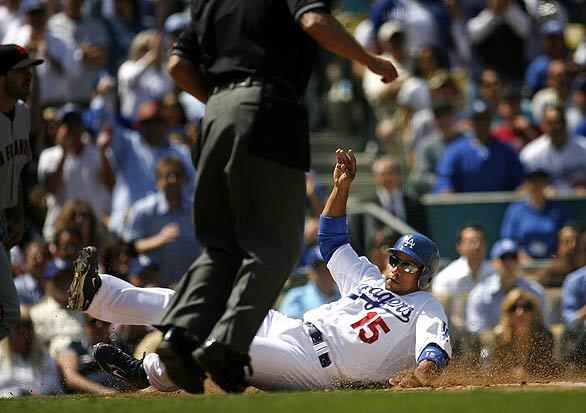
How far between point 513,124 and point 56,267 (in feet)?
18.0

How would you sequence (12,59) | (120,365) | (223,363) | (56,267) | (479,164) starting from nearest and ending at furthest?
(223,363) < (12,59) < (120,365) < (56,267) < (479,164)

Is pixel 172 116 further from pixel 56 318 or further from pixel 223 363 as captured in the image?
pixel 223 363

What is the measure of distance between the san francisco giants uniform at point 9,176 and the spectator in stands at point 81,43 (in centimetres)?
615

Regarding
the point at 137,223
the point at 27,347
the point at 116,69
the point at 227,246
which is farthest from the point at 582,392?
the point at 116,69

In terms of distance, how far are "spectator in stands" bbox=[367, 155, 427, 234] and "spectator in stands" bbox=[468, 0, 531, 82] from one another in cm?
300

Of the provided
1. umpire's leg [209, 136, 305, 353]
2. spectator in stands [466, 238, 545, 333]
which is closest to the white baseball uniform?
umpire's leg [209, 136, 305, 353]

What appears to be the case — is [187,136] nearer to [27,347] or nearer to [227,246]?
[27,347]

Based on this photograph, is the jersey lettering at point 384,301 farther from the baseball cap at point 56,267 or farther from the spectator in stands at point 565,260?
the spectator in stands at point 565,260

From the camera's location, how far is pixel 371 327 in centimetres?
773

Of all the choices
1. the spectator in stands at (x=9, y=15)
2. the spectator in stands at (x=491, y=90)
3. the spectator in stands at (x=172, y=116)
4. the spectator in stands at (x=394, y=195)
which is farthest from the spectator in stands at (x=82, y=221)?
the spectator in stands at (x=491, y=90)

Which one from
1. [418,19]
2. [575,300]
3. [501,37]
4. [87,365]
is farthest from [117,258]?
[501,37]

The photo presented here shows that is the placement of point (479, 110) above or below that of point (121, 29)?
below

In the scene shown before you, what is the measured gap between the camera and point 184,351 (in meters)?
5.97

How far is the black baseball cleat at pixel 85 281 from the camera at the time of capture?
730 centimetres
